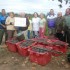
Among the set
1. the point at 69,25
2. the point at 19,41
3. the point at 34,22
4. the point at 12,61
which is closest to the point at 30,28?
the point at 34,22

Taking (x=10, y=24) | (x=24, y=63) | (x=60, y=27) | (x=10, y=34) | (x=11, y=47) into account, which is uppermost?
(x=10, y=24)

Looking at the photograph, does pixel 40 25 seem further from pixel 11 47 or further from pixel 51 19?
pixel 11 47

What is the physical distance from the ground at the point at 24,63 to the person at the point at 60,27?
1.95m

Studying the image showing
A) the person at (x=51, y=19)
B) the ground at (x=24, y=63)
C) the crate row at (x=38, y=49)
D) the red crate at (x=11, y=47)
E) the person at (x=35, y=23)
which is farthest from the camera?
the person at (x=35, y=23)

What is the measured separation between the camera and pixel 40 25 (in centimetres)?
1150

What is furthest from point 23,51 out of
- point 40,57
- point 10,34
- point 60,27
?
point 60,27

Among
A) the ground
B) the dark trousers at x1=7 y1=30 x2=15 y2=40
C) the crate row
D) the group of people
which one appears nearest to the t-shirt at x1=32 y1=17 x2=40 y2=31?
the group of people

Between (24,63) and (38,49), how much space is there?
710 millimetres

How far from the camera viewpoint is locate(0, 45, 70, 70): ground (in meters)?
8.30

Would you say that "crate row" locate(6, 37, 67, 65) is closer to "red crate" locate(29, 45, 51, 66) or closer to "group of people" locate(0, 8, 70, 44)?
"red crate" locate(29, 45, 51, 66)

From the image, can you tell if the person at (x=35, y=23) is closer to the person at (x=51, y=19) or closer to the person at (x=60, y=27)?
the person at (x=51, y=19)

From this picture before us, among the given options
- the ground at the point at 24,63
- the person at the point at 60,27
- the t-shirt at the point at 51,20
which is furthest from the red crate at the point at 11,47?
the person at the point at 60,27

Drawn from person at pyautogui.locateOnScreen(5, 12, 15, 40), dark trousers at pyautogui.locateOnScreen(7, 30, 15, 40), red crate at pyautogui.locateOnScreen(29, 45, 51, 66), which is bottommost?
red crate at pyautogui.locateOnScreen(29, 45, 51, 66)

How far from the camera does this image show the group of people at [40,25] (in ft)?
35.9
